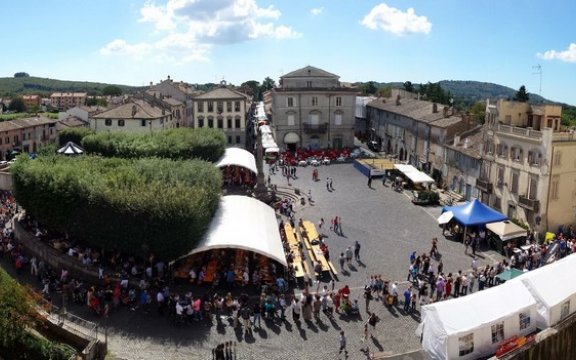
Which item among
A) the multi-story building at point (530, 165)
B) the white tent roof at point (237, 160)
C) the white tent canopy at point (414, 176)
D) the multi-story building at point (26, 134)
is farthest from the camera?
the multi-story building at point (26, 134)

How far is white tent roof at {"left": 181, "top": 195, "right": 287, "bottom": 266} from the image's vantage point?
2489cm

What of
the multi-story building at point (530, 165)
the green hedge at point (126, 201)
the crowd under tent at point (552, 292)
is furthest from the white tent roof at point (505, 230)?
the green hedge at point (126, 201)

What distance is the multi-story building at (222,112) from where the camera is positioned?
7044 cm

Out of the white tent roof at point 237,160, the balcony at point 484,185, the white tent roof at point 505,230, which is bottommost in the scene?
the white tent roof at point 505,230

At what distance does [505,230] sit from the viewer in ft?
103

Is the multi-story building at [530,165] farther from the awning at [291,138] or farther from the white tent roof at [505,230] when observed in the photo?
the awning at [291,138]

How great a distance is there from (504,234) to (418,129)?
27163 mm

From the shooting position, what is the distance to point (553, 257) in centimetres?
2884

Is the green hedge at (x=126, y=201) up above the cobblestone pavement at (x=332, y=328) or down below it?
above

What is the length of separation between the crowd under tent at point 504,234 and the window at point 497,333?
43.6 feet

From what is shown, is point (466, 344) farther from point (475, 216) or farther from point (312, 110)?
point (312, 110)

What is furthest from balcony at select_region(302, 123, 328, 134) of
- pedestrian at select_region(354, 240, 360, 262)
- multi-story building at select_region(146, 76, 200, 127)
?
pedestrian at select_region(354, 240, 360, 262)

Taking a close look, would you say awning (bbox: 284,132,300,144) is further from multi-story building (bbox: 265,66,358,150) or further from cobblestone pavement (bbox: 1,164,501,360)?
cobblestone pavement (bbox: 1,164,501,360)

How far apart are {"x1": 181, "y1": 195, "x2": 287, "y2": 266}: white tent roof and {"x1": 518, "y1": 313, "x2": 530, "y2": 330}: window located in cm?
1068
